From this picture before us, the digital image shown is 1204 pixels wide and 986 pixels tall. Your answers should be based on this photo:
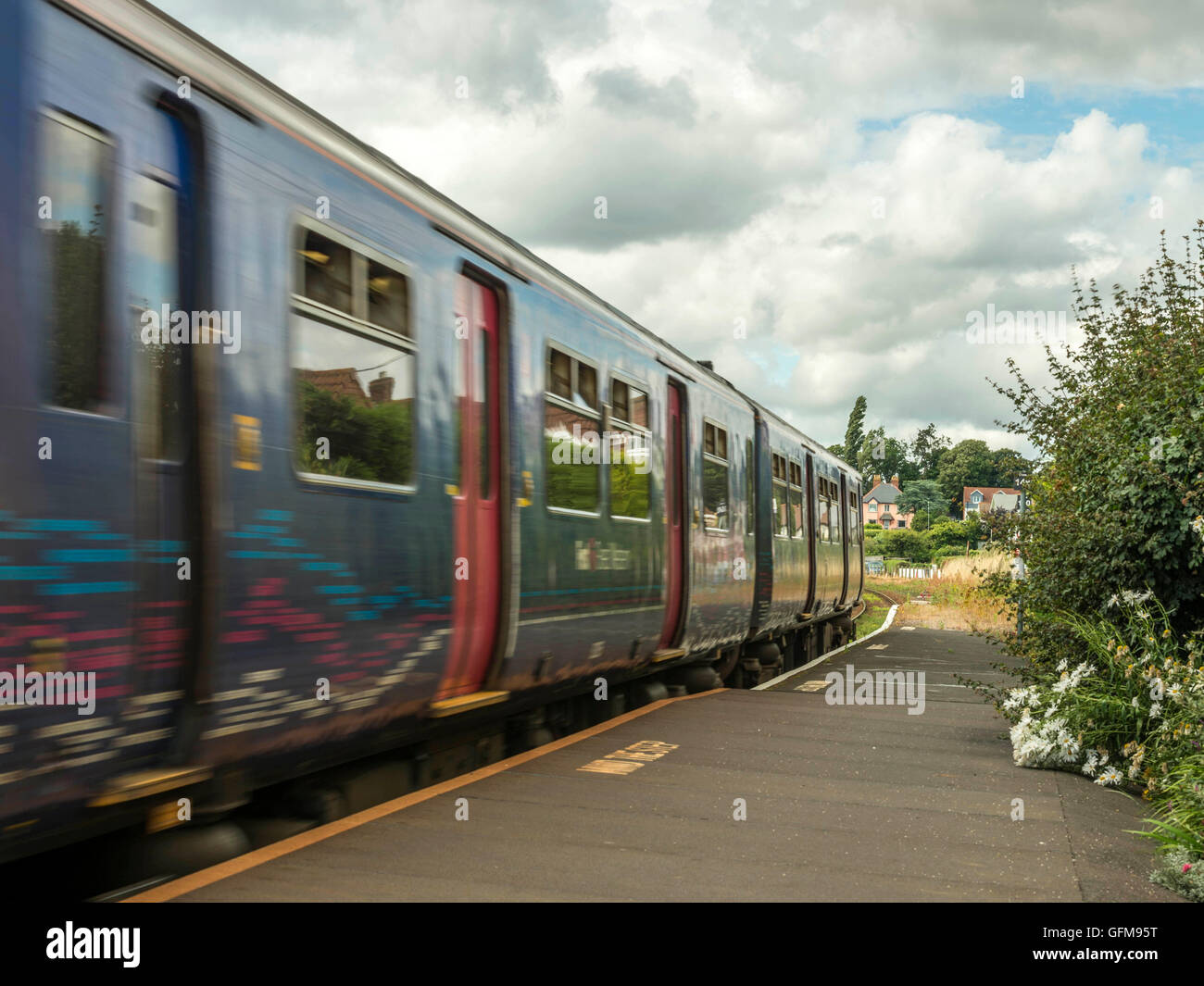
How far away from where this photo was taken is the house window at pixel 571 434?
7453mm

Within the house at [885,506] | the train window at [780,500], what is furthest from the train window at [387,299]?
the house at [885,506]

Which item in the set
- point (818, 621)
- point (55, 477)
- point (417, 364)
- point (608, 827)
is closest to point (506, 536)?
point (417, 364)

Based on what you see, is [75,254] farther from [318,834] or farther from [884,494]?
[884,494]

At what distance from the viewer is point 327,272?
5.06 metres

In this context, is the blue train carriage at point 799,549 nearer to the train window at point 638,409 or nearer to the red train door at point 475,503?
the train window at point 638,409

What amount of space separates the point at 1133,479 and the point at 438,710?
484 centimetres

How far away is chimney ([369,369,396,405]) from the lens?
210 inches

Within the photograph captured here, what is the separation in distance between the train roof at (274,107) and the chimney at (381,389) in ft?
3.09

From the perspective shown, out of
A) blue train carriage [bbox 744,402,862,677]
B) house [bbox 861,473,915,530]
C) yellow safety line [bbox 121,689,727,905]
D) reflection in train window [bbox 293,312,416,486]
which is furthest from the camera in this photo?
house [bbox 861,473,915,530]

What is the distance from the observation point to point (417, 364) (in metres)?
5.75

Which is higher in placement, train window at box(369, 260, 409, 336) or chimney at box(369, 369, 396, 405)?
train window at box(369, 260, 409, 336)

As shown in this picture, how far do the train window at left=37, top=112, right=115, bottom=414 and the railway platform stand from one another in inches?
72.1

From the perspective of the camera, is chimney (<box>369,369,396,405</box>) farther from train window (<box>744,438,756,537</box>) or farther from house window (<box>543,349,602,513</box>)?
train window (<box>744,438,756,537</box>)

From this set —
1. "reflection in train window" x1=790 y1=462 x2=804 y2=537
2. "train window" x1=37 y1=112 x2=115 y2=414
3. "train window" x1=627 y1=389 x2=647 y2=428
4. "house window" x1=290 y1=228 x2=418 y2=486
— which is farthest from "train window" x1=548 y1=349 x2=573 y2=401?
"reflection in train window" x1=790 y1=462 x2=804 y2=537
